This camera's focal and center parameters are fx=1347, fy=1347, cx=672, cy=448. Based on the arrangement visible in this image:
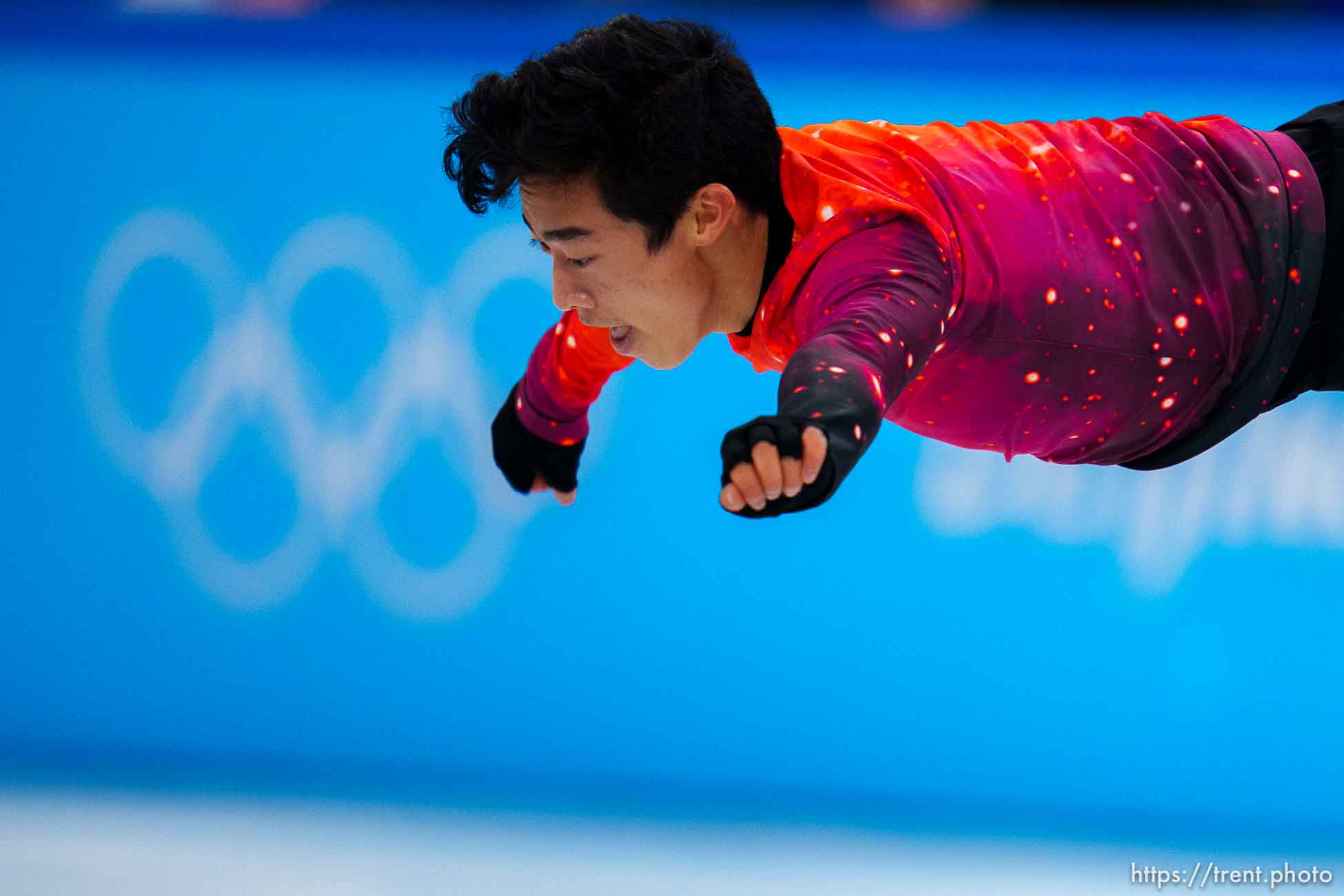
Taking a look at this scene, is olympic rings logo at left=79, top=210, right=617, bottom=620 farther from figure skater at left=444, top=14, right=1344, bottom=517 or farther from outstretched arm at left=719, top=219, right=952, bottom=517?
outstretched arm at left=719, top=219, right=952, bottom=517

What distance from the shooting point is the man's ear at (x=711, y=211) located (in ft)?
4.11

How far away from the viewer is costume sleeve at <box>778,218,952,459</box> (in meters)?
0.91

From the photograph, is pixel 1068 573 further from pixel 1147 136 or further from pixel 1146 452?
pixel 1147 136

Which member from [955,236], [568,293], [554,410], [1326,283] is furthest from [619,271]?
[1326,283]

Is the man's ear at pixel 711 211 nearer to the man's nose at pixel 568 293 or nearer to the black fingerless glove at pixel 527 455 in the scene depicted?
the man's nose at pixel 568 293

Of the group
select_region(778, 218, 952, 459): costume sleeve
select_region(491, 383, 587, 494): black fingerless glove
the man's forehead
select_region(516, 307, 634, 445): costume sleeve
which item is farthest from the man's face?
select_region(491, 383, 587, 494): black fingerless glove

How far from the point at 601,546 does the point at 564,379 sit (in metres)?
0.62

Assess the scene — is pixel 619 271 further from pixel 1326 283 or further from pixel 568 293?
pixel 1326 283

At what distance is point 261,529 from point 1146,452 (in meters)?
1.43

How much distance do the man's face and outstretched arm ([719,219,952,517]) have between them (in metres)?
0.13

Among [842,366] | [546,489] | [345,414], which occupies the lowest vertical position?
[842,366]

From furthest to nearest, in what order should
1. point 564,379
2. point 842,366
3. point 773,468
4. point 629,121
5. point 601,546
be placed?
point 601,546
point 564,379
point 629,121
point 842,366
point 773,468

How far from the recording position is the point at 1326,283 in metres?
1.36

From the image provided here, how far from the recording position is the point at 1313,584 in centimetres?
208
